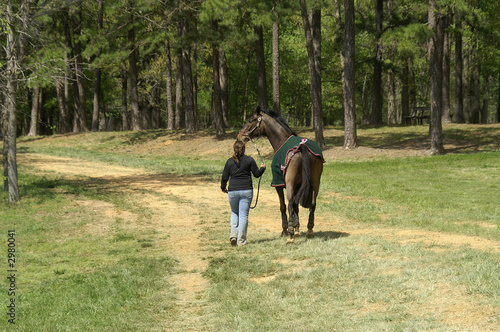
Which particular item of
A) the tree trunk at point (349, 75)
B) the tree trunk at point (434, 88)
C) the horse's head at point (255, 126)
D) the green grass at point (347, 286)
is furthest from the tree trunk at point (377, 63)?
the green grass at point (347, 286)

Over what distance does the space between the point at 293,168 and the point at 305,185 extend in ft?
1.40

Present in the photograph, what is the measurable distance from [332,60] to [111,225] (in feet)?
139

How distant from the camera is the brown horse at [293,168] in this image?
35.5 ft

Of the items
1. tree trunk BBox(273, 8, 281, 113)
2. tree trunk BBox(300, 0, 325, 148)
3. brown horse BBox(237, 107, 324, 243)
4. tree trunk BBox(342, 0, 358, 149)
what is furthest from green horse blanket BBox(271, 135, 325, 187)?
tree trunk BBox(273, 8, 281, 113)

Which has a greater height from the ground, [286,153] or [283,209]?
[286,153]

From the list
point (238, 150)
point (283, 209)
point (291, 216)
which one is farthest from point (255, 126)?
point (291, 216)

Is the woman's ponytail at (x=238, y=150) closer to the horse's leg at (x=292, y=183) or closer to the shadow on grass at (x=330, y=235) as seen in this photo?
the horse's leg at (x=292, y=183)

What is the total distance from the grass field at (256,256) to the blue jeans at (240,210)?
356mm

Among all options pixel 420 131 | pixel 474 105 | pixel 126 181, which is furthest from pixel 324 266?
pixel 474 105

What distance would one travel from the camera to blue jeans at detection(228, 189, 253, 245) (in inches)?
442

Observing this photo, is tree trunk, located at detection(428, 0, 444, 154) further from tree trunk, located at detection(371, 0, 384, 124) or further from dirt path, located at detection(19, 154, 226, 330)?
dirt path, located at detection(19, 154, 226, 330)

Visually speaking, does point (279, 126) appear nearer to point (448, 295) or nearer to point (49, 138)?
point (448, 295)

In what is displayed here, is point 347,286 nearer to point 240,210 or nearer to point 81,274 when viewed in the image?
point 240,210

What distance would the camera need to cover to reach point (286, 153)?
11.0 meters
